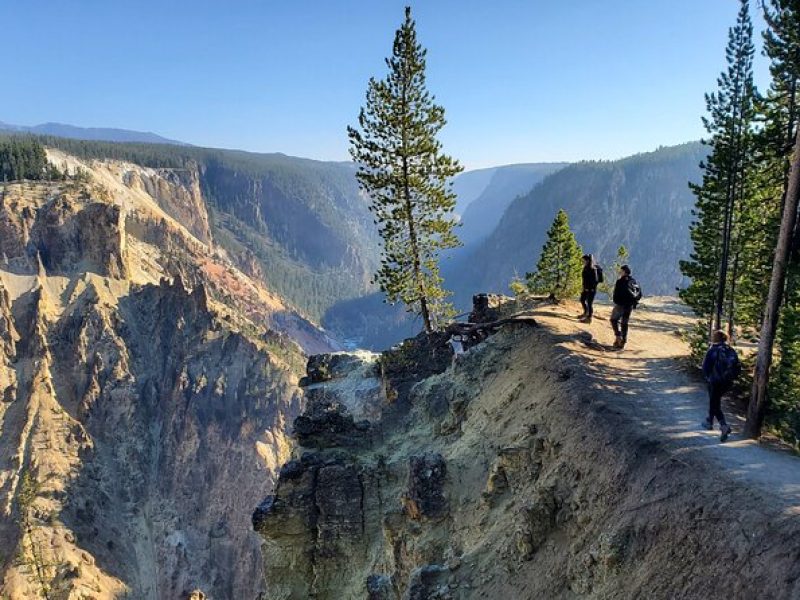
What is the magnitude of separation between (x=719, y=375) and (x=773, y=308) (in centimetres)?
190

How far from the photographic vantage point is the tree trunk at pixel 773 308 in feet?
37.7

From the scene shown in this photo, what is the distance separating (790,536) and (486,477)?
7.98 meters

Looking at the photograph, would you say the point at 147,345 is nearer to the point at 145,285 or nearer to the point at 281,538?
the point at 145,285

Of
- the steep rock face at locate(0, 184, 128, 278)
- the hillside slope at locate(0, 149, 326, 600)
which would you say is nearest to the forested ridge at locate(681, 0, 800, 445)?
the hillside slope at locate(0, 149, 326, 600)

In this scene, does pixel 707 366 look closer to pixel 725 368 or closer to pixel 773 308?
pixel 725 368

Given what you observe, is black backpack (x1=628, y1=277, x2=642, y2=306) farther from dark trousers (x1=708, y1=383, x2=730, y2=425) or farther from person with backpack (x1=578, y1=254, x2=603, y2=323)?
dark trousers (x1=708, y1=383, x2=730, y2=425)

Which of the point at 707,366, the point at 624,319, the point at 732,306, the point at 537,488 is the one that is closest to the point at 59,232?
the point at 732,306

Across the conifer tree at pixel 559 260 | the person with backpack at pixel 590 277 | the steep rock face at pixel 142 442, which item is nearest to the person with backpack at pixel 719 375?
the person with backpack at pixel 590 277

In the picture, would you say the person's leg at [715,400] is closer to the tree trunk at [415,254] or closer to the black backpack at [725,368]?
the black backpack at [725,368]

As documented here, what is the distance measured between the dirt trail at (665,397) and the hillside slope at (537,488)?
58 mm

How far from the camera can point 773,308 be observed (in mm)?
11805

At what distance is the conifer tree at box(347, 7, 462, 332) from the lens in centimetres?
2711

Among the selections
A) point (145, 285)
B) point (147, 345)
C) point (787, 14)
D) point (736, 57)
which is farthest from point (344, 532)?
point (145, 285)

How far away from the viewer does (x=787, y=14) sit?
12664 mm
